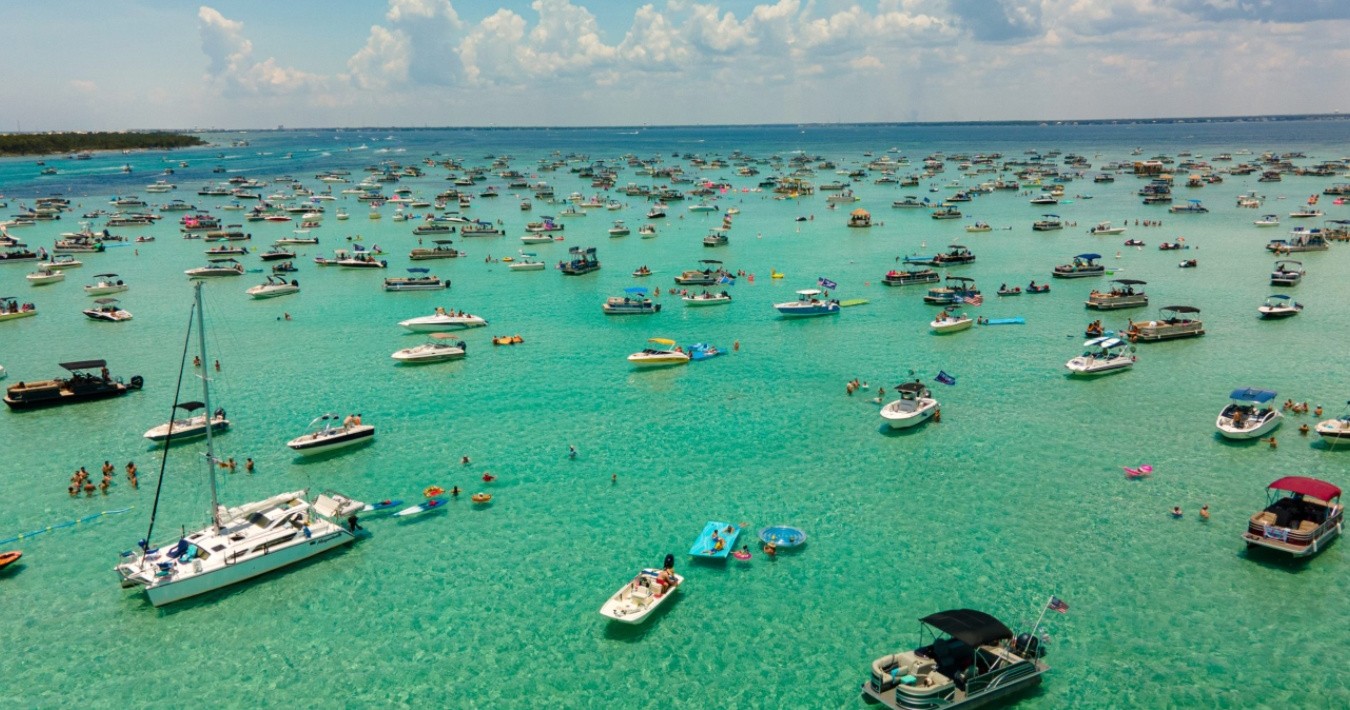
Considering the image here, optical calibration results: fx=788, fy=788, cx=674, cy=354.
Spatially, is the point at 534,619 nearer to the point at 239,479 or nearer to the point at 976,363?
the point at 239,479

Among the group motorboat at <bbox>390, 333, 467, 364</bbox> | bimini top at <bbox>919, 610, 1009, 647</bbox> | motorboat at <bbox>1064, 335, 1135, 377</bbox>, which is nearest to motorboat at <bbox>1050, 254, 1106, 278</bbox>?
motorboat at <bbox>1064, 335, 1135, 377</bbox>

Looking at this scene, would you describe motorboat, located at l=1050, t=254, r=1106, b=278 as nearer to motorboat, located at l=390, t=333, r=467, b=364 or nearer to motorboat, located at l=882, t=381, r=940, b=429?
motorboat, located at l=882, t=381, r=940, b=429

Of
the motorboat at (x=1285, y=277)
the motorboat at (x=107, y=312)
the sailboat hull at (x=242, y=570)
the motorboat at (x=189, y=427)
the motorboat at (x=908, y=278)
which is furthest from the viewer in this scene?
the motorboat at (x=908, y=278)

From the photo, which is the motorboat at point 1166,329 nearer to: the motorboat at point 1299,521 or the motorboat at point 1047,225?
the motorboat at point 1299,521

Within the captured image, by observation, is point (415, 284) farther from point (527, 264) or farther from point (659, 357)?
point (659, 357)

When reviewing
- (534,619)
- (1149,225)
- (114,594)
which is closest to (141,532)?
(114,594)

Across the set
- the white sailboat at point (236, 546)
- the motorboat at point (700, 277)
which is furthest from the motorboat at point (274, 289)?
the white sailboat at point (236, 546)
